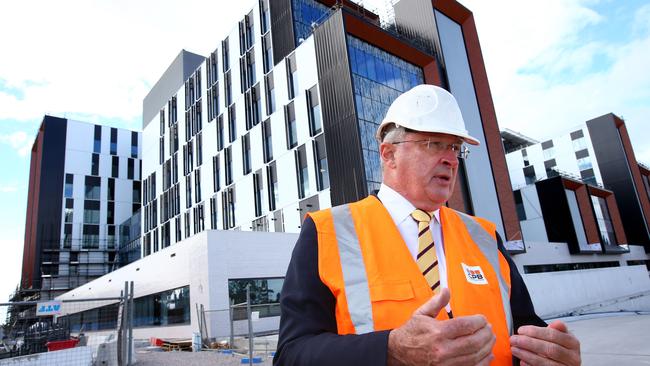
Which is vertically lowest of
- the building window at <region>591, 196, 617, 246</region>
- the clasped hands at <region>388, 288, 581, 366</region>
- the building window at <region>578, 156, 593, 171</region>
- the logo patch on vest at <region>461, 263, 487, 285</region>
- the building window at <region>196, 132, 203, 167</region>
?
the clasped hands at <region>388, 288, 581, 366</region>

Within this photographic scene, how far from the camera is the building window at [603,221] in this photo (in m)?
39.6

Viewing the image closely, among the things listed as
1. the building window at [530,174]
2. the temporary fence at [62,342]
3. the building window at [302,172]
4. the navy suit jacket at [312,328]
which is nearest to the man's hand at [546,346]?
the navy suit jacket at [312,328]

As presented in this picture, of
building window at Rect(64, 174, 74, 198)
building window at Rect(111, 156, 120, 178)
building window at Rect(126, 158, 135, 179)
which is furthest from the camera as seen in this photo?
building window at Rect(126, 158, 135, 179)

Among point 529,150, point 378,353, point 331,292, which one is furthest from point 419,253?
point 529,150

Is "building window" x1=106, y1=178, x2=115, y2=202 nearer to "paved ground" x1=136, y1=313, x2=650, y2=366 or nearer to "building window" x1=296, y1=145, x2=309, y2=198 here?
"building window" x1=296, y1=145, x2=309, y2=198

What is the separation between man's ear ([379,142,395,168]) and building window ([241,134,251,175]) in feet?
96.0

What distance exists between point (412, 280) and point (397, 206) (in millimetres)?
418

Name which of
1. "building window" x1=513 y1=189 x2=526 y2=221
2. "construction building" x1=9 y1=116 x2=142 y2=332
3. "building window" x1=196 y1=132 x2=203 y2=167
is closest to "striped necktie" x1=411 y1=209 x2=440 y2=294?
"building window" x1=196 y1=132 x2=203 y2=167

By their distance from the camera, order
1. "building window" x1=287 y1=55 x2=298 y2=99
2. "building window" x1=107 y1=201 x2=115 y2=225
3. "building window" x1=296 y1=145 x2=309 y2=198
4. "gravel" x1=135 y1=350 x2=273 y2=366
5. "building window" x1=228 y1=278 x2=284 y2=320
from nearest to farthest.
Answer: "gravel" x1=135 y1=350 x2=273 y2=366
"building window" x1=228 y1=278 x2=284 y2=320
"building window" x1=296 y1=145 x2=309 y2=198
"building window" x1=287 y1=55 x2=298 y2=99
"building window" x1=107 y1=201 x2=115 y2=225

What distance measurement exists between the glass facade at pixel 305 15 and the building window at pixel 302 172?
8431 mm

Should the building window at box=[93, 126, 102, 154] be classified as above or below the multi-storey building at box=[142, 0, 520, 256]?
above

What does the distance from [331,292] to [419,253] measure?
16.7 inches

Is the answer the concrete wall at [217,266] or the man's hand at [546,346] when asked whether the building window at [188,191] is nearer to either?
the concrete wall at [217,266]

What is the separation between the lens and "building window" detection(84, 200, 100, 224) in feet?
169
